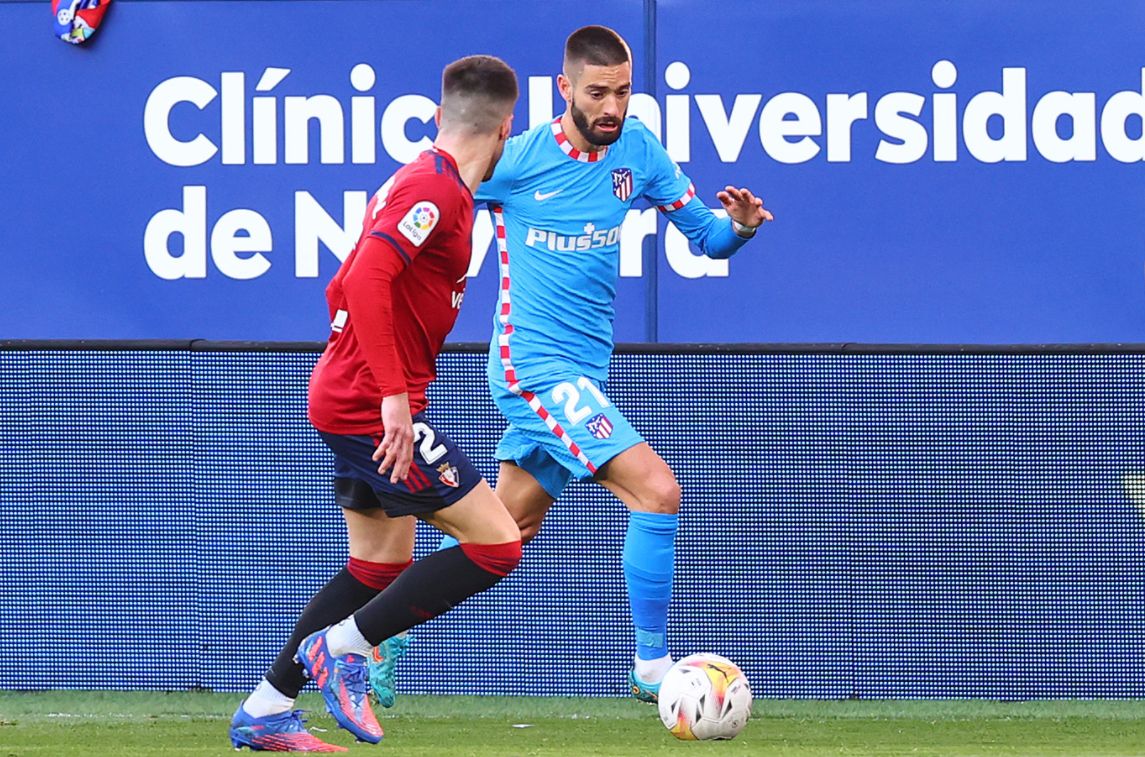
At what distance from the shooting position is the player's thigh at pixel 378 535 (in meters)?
5.04

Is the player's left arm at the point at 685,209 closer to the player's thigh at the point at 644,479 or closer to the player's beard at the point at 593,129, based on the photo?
→ the player's beard at the point at 593,129

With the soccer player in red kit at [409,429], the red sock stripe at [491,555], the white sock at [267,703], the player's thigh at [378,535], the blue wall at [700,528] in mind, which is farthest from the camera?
the blue wall at [700,528]

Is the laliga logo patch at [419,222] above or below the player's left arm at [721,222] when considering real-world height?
below

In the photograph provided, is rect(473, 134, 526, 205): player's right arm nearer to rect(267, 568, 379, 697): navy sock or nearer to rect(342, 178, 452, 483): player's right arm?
rect(342, 178, 452, 483): player's right arm

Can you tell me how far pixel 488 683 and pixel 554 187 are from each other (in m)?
1.77

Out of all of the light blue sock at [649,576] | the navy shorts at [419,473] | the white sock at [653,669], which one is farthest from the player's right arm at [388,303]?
the white sock at [653,669]

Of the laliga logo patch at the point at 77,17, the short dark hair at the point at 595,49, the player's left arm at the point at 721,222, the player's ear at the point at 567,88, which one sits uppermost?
the laliga logo patch at the point at 77,17

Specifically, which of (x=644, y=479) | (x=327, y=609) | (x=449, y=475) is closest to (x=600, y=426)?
(x=644, y=479)

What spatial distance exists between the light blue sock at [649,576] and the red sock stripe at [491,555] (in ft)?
2.39

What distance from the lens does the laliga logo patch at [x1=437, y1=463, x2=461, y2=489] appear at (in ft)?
15.2

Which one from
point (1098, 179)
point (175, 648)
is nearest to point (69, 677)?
point (175, 648)

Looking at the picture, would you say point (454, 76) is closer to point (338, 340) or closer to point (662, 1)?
point (338, 340)

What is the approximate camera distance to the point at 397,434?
4.42 metres

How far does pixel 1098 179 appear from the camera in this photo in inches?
332
